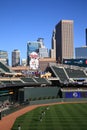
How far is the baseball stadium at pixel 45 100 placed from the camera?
1781 inches

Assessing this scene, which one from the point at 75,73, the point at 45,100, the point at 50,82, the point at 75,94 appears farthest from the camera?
the point at 75,73

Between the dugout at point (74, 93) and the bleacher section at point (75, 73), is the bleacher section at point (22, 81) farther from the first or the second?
the bleacher section at point (75, 73)

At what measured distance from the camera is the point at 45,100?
79.8 m

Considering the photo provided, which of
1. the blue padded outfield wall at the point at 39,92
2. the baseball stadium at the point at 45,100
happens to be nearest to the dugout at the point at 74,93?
the baseball stadium at the point at 45,100

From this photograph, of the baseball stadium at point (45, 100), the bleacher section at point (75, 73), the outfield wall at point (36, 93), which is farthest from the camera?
the bleacher section at point (75, 73)

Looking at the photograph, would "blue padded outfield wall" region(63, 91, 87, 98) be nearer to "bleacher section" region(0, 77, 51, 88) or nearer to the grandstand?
the grandstand

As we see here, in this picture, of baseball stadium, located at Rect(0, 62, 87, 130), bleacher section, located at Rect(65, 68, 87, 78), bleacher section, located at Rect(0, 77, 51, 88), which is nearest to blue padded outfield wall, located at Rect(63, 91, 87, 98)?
baseball stadium, located at Rect(0, 62, 87, 130)

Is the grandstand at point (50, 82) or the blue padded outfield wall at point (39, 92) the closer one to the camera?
the blue padded outfield wall at point (39, 92)

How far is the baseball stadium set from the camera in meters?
45.2

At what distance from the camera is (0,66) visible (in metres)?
118

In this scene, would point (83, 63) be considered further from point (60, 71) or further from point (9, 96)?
point (9, 96)

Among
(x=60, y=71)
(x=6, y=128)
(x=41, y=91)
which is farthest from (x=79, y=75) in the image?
(x=6, y=128)

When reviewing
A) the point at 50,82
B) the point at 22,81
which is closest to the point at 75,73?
the point at 50,82

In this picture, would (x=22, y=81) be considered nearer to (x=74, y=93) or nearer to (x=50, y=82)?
(x=50, y=82)
